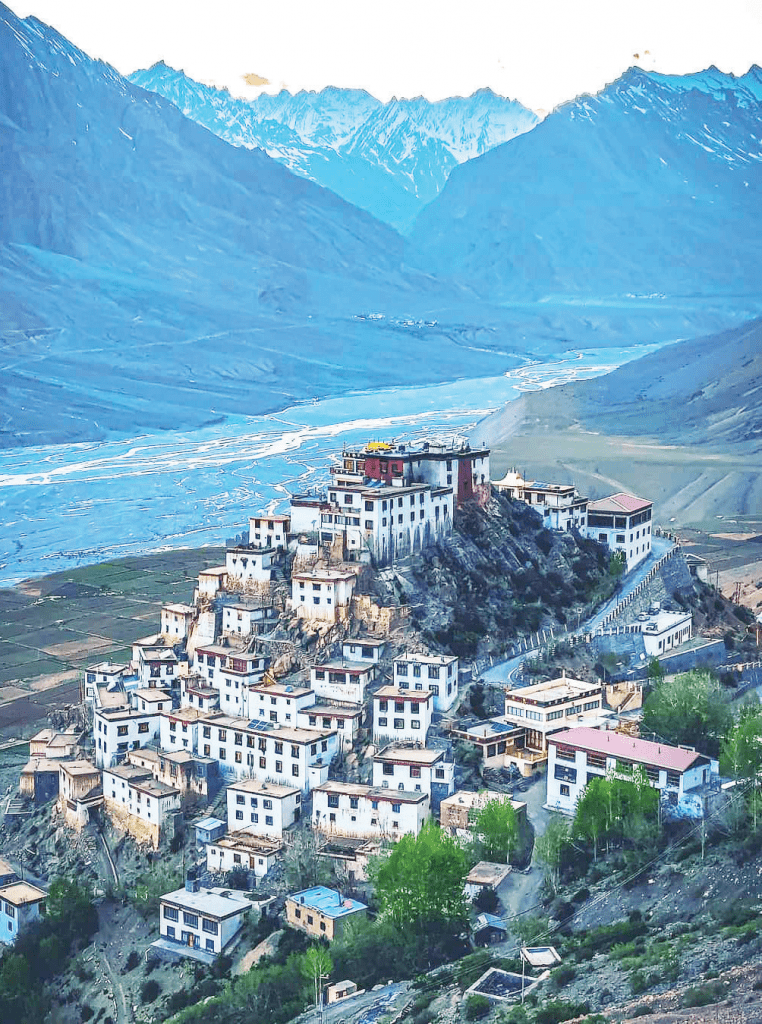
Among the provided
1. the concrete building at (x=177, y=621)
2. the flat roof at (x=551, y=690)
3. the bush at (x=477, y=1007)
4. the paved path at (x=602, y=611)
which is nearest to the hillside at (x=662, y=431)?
the paved path at (x=602, y=611)

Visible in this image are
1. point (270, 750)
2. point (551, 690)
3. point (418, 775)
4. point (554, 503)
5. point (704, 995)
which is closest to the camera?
point (704, 995)

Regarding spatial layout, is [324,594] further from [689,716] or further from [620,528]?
[620,528]

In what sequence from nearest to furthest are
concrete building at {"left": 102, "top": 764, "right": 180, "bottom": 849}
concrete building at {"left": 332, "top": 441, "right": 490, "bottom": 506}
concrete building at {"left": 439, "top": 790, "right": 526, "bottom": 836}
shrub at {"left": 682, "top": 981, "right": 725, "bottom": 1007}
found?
shrub at {"left": 682, "top": 981, "right": 725, "bottom": 1007}
concrete building at {"left": 439, "top": 790, "right": 526, "bottom": 836}
concrete building at {"left": 102, "top": 764, "right": 180, "bottom": 849}
concrete building at {"left": 332, "top": 441, "right": 490, "bottom": 506}

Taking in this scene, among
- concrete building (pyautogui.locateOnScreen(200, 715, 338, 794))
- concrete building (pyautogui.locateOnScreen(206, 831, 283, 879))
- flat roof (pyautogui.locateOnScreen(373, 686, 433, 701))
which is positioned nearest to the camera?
concrete building (pyautogui.locateOnScreen(206, 831, 283, 879))

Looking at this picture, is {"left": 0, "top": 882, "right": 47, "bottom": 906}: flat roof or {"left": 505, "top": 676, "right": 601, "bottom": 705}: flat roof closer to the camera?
{"left": 0, "top": 882, "right": 47, "bottom": 906}: flat roof

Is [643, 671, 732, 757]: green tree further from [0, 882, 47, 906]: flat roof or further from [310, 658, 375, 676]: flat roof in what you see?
[0, 882, 47, 906]: flat roof

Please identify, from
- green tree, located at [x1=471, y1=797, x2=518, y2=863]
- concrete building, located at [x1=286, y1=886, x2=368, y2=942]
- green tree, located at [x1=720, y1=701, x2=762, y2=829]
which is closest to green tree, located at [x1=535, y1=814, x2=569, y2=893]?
green tree, located at [x1=471, y1=797, x2=518, y2=863]

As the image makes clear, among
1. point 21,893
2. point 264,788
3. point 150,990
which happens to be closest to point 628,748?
point 264,788
